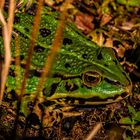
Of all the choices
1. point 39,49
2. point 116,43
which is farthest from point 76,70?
point 116,43

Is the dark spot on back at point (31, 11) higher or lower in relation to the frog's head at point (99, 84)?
higher

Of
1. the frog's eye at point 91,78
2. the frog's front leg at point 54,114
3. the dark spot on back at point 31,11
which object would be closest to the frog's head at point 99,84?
the frog's eye at point 91,78

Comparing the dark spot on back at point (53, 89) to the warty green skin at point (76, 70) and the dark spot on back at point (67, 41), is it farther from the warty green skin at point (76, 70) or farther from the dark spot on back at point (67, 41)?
the dark spot on back at point (67, 41)

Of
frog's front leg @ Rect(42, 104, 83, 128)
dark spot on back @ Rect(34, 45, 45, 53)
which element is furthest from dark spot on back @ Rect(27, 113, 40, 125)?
dark spot on back @ Rect(34, 45, 45, 53)

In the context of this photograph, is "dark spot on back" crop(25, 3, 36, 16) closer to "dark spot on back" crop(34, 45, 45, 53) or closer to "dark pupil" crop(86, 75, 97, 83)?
"dark spot on back" crop(34, 45, 45, 53)

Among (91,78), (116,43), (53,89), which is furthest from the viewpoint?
(116,43)

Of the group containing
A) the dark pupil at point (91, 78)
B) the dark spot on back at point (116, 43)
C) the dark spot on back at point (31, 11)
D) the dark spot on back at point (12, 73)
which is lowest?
the dark pupil at point (91, 78)

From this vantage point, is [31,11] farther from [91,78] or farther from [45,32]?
[91,78]
